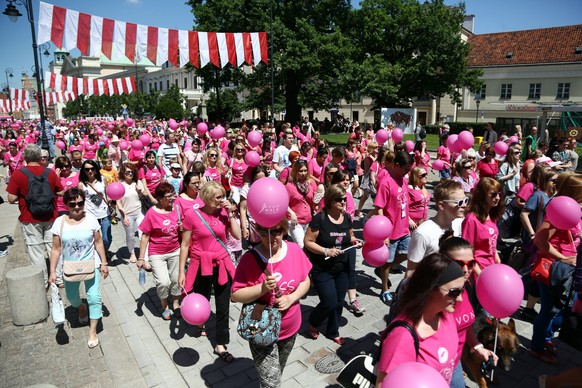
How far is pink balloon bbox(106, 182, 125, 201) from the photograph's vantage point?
6.41m

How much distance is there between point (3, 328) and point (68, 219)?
6.63 ft

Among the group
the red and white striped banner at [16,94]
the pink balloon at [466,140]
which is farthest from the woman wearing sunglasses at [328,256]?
the red and white striped banner at [16,94]

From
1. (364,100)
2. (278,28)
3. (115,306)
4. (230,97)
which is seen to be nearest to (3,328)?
(115,306)

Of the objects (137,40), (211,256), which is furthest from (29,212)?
(137,40)

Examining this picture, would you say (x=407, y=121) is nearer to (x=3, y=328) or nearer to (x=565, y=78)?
(x=3, y=328)

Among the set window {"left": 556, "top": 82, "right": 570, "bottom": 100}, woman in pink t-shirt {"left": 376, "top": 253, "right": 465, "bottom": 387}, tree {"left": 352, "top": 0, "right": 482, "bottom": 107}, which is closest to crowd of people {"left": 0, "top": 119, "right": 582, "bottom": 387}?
woman in pink t-shirt {"left": 376, "top": 253, "right": 465, "bottom": 387}

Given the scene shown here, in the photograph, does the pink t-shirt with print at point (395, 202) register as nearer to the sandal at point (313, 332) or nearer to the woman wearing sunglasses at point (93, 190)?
the sandal at point (313, 332)

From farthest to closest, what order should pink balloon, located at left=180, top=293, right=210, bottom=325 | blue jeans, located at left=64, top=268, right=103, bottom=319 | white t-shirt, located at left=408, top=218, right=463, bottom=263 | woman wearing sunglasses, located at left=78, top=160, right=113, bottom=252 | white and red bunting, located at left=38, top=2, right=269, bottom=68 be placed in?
white and red bunting, located at left=38, top=2, right=269, bottom=68 < woman wearing sunglasses, located at left=78, top=160, right=113, bottom=252 < blue jeans, located at left=64, top=268, right=103, bottom=319 < pink balloon, located at left=180, top=293, right=210, bottom=325 < white t-shirt, located at left=408, top=218, right=463, bottom=263

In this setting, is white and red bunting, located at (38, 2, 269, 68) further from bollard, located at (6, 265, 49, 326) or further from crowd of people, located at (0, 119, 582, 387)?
bollard, located at (6, 265, 49, 326)

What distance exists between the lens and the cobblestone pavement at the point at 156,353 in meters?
3.94

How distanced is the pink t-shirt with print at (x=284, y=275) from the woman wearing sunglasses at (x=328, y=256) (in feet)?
3.83

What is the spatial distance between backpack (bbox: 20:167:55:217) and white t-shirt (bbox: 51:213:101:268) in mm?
1508

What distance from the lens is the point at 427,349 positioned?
7.07 feet

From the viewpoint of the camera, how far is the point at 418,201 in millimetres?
5953
